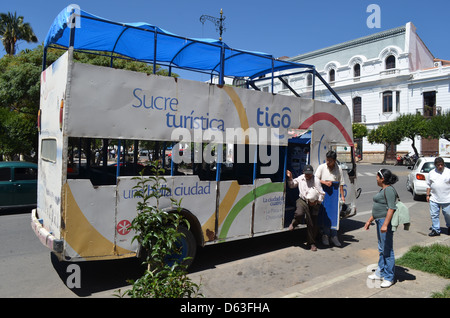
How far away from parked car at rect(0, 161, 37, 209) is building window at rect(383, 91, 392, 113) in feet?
127

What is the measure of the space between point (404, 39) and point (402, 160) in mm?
13035

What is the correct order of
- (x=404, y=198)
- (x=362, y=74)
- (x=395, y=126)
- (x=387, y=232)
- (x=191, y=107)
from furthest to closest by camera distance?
(x=362, y=74), (x=395, y=126), (x=404, y=198), (x=191, y=107), (x=387, y=232)

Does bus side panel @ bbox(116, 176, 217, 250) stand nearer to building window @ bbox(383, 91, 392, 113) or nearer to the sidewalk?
the sidewalk

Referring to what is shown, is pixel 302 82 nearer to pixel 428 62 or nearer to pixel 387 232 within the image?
pixel 428 62

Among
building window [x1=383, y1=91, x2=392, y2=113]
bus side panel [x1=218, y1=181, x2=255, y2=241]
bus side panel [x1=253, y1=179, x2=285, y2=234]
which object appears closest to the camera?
bus side panel [x1=218, y1=181, x2=255, y2=241]

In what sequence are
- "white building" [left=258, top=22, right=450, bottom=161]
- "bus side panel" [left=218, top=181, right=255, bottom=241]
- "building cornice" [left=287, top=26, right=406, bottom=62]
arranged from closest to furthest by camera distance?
1. "bus side panel" [left=218, top=181, right=255, bottom=241]
2. "white building" [left=258, top=22, right=450, bottom=161]
3. "building cornice" [left=287, top=26, right=406, bottom=62]

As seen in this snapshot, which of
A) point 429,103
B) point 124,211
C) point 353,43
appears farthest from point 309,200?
point 353,43

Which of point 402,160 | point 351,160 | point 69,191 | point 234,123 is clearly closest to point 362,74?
point 402,160

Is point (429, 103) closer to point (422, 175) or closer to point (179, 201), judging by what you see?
point (422, 175)

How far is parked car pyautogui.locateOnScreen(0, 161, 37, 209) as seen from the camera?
9.34m

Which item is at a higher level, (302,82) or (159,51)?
Answer: (302,82)

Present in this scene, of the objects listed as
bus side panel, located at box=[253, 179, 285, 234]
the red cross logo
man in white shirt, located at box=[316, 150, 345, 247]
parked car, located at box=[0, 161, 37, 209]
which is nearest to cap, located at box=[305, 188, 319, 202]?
man in white shirt, located at box=[316, 150, 345, 247]

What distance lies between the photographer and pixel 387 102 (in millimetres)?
39000

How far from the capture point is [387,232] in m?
4.62
